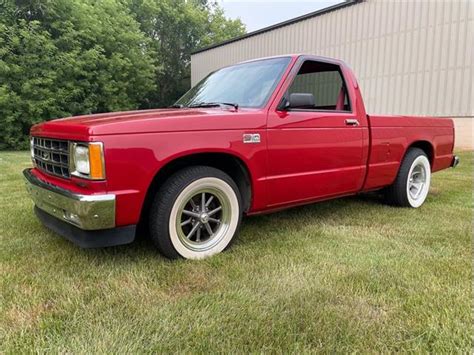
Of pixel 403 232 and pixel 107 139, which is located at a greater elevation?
pixel 107 139

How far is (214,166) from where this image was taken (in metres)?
3.31

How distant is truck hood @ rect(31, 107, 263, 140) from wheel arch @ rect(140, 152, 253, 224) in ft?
0.74

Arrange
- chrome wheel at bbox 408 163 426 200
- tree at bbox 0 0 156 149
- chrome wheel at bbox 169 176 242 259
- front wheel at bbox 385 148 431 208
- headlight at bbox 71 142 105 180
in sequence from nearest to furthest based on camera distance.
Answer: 1. headlight at bbox 71 142 105 180
2. chrome wheel at bbox 169 176 242 259
3. front wheel at bbox 385 148 431 208
4. chrome wheel at bbox 408 163 426 200
5. tree at bbox 0 0 156 149

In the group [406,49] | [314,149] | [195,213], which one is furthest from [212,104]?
[406,49]

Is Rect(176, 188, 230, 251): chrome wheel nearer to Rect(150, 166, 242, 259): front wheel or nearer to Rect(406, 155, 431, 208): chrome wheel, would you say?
Rect(150, 166, 242, 259): front wheel

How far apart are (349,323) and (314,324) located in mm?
196

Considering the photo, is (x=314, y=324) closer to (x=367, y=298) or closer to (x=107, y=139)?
(x=367, y=298)

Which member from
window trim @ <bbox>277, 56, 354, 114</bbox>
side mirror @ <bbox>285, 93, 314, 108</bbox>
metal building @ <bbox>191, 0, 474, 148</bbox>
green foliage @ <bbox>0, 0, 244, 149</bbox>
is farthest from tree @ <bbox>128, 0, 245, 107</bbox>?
side mirror @ <bbox>285, 93, 314, 108</bbox>

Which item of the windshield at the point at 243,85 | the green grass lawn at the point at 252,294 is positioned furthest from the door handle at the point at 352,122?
the green grass lawn at the point at 252,294

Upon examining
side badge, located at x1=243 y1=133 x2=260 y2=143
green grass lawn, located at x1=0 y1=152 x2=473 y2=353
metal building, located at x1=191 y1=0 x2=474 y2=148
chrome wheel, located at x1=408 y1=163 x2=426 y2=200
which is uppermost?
metal building, located at x1=191 y1=0 x2=474 y2=148

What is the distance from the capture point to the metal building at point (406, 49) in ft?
36.5

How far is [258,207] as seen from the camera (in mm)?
3400

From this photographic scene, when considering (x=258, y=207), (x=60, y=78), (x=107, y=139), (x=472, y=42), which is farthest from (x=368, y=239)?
(x=60, y=78)

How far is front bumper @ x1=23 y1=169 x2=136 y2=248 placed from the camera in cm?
255
